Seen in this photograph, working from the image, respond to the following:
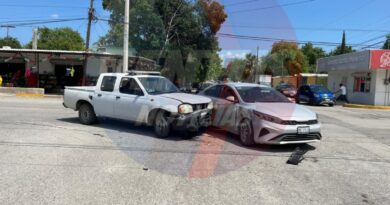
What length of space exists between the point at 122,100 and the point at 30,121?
3587 mm

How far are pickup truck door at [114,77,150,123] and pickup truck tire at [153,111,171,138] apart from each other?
38 centimetres

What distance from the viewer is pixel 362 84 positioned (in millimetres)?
32281

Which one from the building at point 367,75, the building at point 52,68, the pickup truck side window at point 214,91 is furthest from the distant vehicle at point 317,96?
the pickup truck side window at point 214,91

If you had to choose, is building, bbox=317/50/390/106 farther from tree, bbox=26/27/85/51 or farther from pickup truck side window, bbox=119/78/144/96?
tree, bbox=26/27/85/51

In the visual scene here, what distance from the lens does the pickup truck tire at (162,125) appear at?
1012 cm

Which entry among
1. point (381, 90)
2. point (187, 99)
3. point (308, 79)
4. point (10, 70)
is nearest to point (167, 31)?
point (10, 70)

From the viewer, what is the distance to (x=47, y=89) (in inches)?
1292

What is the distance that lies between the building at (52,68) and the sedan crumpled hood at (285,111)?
22.6 metres

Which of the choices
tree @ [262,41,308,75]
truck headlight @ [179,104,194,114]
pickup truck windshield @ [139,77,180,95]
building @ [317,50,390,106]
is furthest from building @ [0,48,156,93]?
tree @ [262,41,308,75]

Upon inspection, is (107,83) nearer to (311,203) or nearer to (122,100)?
(122,100)

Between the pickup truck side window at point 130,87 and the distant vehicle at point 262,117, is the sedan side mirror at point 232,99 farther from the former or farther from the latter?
the pickup truck side window at point 130,87

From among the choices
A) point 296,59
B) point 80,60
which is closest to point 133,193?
point 80,60

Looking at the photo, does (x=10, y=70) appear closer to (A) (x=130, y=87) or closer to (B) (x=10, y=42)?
(A) (x=130, y=87)

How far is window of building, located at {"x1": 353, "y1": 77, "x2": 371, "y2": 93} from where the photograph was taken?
3119cm
